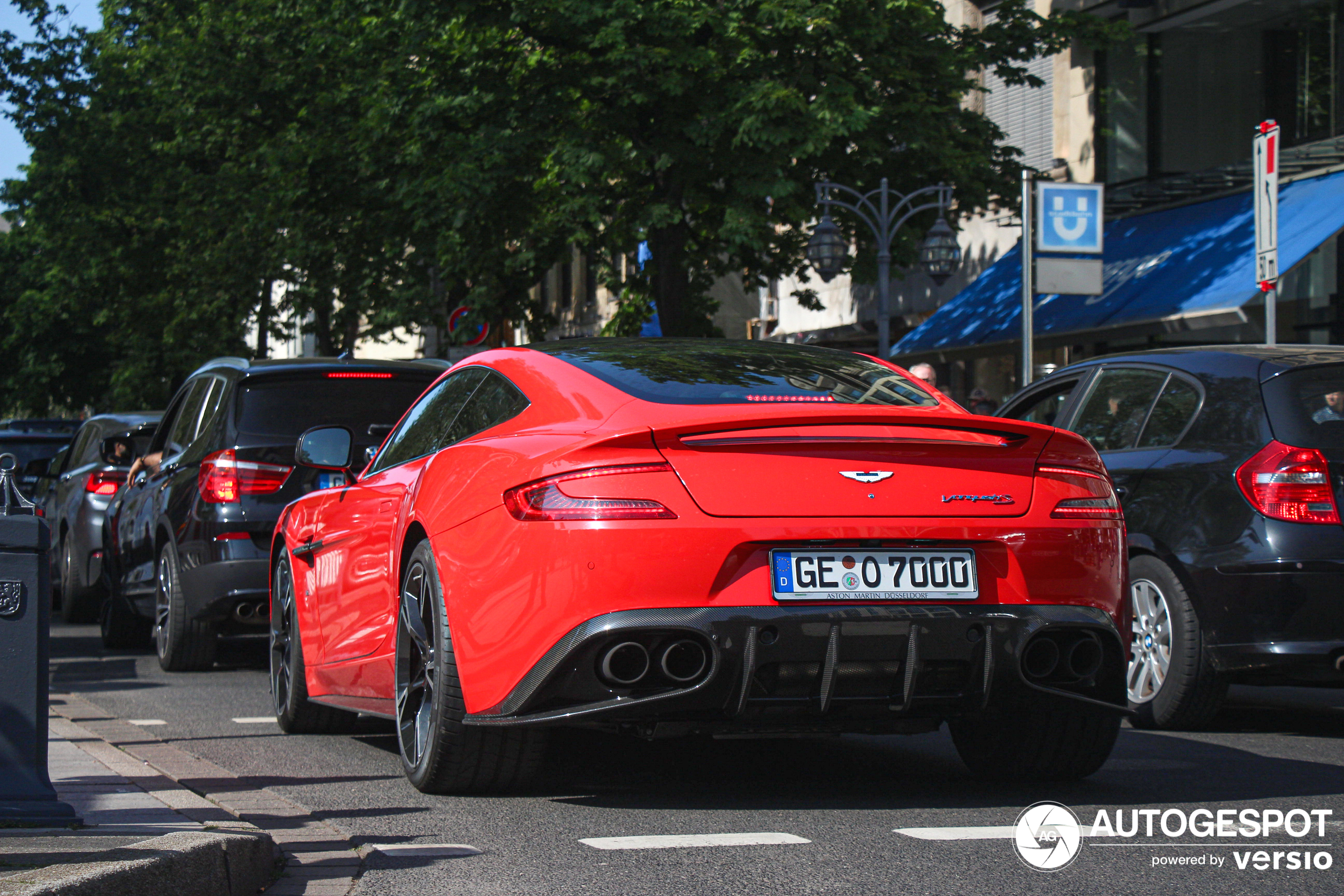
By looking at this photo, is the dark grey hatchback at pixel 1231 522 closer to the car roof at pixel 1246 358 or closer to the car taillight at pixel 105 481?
the car roof at pixel 1246 358

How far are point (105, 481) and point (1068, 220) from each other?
826cm

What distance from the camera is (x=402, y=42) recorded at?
23531 millimetres

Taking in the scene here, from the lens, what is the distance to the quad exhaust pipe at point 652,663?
4938 mm

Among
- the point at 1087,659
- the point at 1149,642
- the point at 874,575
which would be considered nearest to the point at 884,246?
the point at 1149,642

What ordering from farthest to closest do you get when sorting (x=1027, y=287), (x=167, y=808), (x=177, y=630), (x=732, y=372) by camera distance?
(x=1027, y=287), (x=177, y=630), (x=732, y=372), (x=167, y=808)

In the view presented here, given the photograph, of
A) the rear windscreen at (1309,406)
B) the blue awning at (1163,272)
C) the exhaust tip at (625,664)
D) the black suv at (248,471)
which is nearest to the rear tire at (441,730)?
the exhaust tip at (625,664)

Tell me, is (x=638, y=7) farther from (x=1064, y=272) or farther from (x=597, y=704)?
(x=597, y=704)

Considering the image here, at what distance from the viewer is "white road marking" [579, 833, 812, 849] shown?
485cm

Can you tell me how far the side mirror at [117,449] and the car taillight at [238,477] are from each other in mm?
3058

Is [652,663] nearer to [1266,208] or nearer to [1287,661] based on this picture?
[1287,661]

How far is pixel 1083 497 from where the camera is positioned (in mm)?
5406

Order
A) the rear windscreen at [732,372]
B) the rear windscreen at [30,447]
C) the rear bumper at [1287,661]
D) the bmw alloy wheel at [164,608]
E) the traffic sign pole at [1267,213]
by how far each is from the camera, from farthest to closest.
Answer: the rear windscreen at [30,447] → the traffic sign pole at [1267,213] → the bmw alloy wheel at [164,608] → the rear bumper at [1287,661] → the rear windscreen at [732,372]

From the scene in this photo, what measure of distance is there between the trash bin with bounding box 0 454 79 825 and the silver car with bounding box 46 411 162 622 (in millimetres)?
8520

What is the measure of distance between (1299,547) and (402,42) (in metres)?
18.5
